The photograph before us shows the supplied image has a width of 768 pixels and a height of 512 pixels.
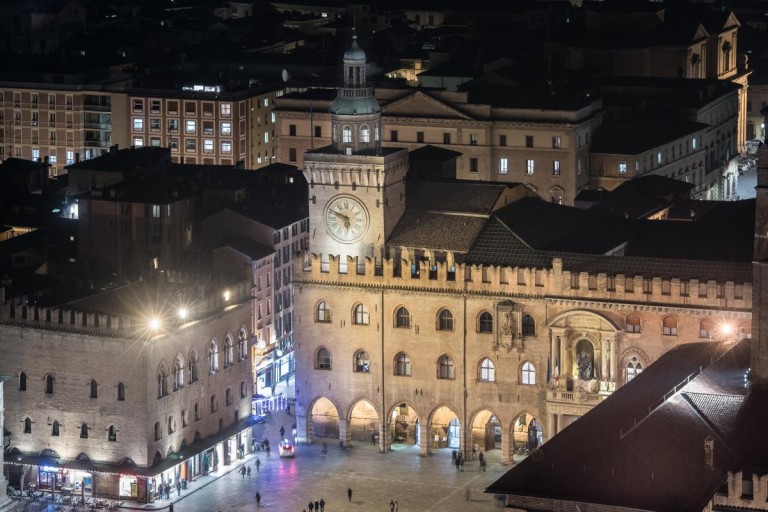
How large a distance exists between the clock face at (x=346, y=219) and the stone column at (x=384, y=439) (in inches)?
487

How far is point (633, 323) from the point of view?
510 feet

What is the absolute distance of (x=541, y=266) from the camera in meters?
158

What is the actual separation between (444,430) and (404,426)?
2817 millimetres

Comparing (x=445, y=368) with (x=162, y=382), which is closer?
(x=162, y=382)

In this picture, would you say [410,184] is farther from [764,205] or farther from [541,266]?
[764,205]

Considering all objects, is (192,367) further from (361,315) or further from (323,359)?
(361,315)

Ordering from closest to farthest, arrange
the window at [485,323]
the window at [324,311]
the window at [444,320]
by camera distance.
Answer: the window at [485,323], the window at [444,320], the window at [324,311]

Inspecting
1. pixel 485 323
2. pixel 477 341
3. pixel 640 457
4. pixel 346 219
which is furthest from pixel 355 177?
pixel 640 457

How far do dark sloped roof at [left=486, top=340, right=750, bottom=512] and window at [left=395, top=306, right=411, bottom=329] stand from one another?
35531mm

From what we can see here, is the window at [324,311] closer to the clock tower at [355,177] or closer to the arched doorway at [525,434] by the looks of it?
the clock tower at [355,177]

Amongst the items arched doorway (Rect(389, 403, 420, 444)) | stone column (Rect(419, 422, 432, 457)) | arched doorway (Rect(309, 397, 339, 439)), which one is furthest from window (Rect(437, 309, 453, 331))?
arched doorway (Rect(309, 397, 339, 439))

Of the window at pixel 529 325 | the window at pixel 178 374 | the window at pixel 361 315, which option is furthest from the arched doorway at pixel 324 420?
the window at pixel 529 325

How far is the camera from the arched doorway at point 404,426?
162750mm

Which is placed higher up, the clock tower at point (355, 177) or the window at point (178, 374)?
the clock tower at point (355, 177)
